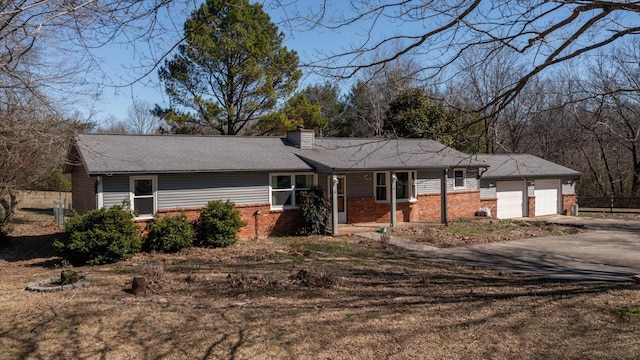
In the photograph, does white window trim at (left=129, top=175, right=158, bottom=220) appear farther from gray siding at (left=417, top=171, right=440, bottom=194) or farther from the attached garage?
the attached garage

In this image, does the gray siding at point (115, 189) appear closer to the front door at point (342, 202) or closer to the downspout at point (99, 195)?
the downspout at point (99, 195)

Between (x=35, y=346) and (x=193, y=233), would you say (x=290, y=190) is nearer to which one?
(x=193, y=233)

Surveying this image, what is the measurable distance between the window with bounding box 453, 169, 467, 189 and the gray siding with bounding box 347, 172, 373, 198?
5036 millimetres

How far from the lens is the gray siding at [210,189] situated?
14.8 m

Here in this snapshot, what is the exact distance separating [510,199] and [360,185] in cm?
986

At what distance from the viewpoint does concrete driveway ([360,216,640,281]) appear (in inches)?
443

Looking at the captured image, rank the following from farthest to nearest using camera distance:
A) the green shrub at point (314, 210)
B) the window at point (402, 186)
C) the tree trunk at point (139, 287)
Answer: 1. the window at point (402, 186)
2. the green shrub at point (314, 210)
3. the tree trunk at point (139, 287)

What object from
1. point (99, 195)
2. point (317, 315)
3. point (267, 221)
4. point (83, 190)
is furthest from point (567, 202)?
point (83, 190)

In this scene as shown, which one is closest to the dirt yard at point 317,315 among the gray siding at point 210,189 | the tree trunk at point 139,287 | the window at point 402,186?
the tree trunk at point 139,287

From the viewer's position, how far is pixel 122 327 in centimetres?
672

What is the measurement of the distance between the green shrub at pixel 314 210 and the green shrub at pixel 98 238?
20.6 feet

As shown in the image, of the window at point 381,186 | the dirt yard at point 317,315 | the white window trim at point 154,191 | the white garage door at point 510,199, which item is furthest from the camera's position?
the white garage door at point 510,199

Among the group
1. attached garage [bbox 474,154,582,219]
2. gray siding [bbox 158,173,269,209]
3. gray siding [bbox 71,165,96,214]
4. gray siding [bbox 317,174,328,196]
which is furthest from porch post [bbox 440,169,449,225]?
gray siding [bbox 71,165,96,214]

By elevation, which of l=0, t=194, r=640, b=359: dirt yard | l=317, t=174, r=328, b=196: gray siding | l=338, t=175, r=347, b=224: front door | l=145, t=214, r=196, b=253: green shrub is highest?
l=317, t=174, r=328, b=196: gray siding
